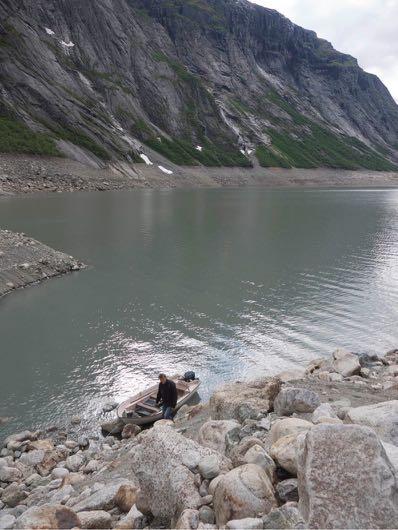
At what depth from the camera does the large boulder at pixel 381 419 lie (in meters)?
8.90

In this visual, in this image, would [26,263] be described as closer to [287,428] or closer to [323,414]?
[323,414]

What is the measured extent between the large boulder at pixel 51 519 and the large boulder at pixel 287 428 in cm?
410

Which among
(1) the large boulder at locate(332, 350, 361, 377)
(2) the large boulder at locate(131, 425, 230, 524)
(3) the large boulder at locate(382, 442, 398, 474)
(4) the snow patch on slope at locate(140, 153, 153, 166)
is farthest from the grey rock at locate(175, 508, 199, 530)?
(4) the snow patch on slope at locate(140, 153, 153, 166)

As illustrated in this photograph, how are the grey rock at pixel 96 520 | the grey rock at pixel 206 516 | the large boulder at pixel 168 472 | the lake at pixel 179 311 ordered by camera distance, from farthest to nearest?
the lake at pixel 179 311 < the grey rock at pixel 96 520 < the large boulder at pixel 168 472 < the grey rock at pixel 206 516

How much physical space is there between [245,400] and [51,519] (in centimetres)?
647

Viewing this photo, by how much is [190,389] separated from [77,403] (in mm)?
4487

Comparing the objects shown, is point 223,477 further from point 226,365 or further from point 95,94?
point 95,94

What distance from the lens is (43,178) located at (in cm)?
10575

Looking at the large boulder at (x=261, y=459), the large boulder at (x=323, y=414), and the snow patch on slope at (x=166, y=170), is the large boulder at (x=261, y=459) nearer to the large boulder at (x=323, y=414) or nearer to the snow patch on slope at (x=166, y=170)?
the large boulder at (x=323, y=414)

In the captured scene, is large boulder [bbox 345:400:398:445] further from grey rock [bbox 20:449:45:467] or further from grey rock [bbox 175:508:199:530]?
grey rock [bbox 20:449:45:467]

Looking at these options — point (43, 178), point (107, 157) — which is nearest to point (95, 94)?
point (107, 157)

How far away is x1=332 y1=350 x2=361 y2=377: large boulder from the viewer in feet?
61.6

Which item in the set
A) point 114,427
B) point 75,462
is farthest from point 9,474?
point 114,427

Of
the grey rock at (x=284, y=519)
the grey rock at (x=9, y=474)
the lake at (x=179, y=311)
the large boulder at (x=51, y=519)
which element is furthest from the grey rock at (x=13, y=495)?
the grey rock at (x=284, y=519)
